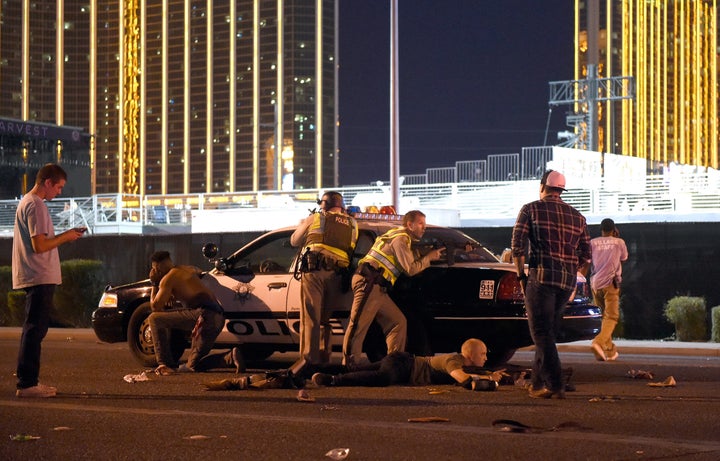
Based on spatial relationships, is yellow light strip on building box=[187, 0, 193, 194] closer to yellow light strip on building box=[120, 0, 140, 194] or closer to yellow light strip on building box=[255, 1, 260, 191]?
yellow light strip on building box=[120, 0, 140, 194]

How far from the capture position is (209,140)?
571ft

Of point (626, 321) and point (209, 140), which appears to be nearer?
point (626, 321)

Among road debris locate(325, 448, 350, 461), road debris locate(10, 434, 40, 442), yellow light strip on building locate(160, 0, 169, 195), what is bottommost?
road debris locate(10, 434, 40, 442)

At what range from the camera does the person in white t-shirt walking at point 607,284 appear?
15305 millimetres

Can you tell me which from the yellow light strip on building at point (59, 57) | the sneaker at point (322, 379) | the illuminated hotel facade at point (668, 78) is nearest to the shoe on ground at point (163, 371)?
the sneaker at point (322, 379)

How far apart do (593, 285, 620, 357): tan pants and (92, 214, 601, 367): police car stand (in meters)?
1.64

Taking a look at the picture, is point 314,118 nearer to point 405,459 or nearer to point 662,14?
point 662,14

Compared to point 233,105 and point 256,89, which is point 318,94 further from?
point 233,105

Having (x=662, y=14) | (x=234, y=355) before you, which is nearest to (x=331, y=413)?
(x=234, y=355)

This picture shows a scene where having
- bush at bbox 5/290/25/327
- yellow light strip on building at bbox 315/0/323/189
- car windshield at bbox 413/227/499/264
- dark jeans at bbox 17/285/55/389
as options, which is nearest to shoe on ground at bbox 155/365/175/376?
dark jeans at bbox 17/285/55/389

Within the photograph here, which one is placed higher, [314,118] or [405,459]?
[314,118]

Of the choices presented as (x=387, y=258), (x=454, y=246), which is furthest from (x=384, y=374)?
(x=454, y=246)

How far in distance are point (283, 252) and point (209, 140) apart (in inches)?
6020

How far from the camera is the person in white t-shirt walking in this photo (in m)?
15.3
